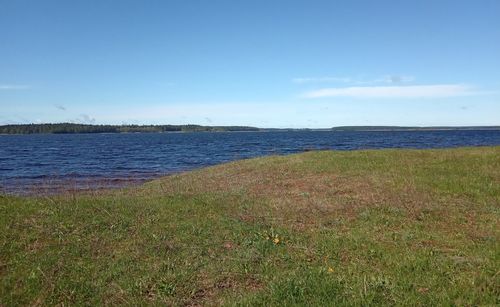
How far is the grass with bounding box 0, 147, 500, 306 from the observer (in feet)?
23.2

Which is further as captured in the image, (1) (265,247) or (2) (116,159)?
(2) (116,159)

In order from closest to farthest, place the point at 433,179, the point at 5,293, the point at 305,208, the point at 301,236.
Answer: the point at 5,293
the point at 301,236
the point at 305,208
the point at 433,179

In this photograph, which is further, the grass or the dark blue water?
the dark blue water

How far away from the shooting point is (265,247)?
9.34 meters

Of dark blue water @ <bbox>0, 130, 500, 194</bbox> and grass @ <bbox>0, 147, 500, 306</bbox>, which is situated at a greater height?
grass @ <bbox>0, 147, 500, 306</bbox>

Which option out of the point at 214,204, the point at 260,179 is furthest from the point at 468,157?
the point at 214,204

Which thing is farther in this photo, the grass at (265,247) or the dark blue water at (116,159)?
the dark blue water at (116,159)

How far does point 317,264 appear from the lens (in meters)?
8.40

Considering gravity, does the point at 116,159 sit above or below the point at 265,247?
below

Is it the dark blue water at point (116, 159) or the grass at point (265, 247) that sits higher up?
the grass at point (265, 247)

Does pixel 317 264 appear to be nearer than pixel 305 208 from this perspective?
Yes

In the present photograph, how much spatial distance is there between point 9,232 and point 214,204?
21.2 feet

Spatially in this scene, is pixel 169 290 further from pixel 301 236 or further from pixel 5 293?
pixel 301 236

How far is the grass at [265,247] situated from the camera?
7066mm
